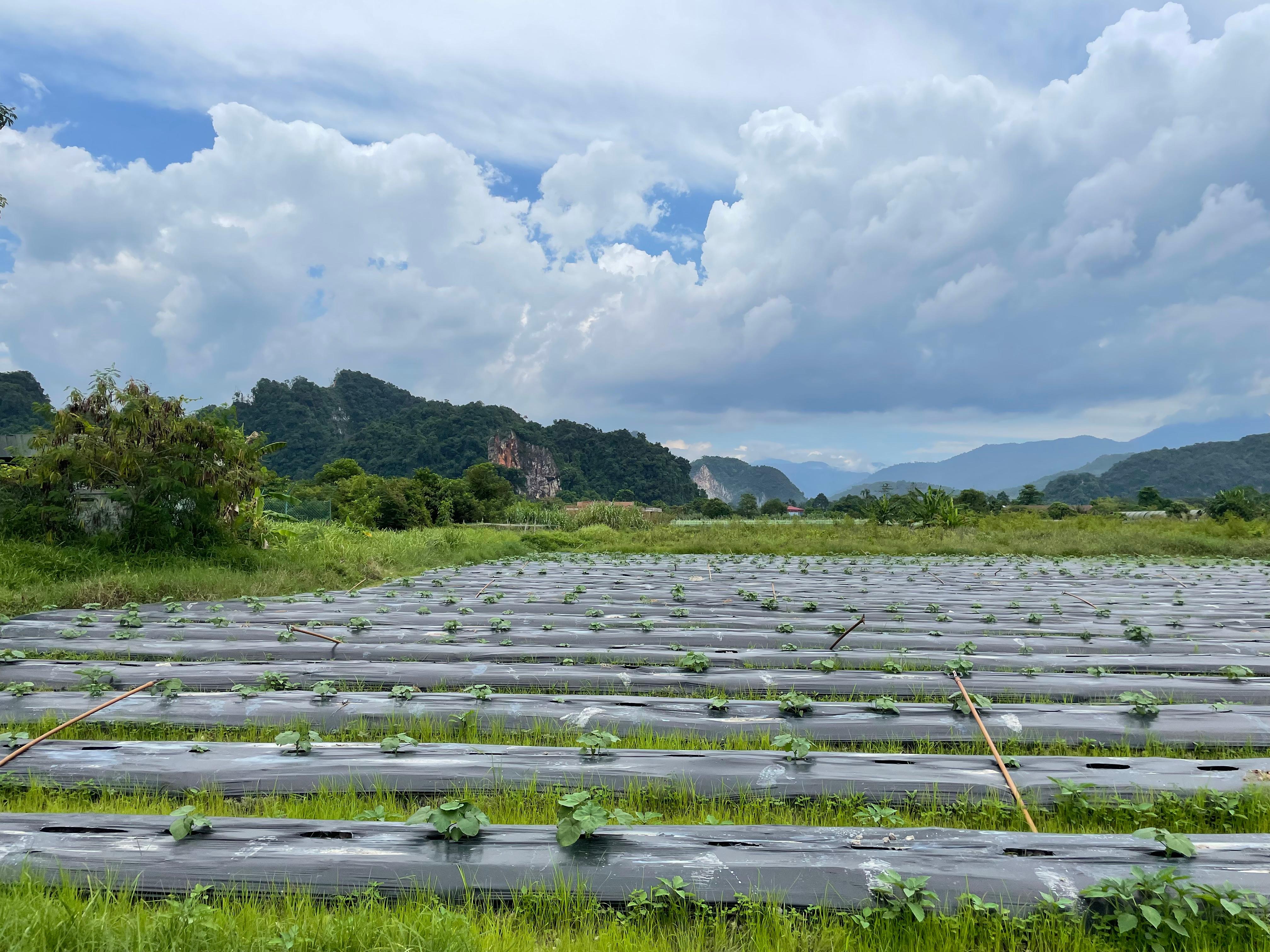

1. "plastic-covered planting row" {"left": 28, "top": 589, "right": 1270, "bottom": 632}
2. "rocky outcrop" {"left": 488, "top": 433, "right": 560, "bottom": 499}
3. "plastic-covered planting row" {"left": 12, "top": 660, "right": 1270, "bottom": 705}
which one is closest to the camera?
"plastic-covered planting row" {"left": 12, "top": 660, "right": 1270, "bottom": 705}

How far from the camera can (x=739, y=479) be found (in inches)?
5497

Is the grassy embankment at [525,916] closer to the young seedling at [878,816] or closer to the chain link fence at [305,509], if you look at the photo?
the young seedling at [878,816]

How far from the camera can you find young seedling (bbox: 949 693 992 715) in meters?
3.23

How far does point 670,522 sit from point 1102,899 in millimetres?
28059

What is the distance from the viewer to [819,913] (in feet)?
6.14

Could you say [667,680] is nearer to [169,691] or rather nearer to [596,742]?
[596,742]

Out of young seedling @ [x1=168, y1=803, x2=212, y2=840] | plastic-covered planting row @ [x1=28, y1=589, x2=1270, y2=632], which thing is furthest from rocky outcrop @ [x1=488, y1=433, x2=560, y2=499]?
young seedling @ [x1=168, y1=803, x2=212, y2=840]

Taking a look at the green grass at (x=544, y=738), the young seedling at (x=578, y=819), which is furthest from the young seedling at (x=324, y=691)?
the young seedling at (x=578, y=819)

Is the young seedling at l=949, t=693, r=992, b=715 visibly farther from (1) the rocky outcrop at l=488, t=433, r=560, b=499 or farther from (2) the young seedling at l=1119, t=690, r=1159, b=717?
(1) the rocky outcrop at l=488, t=433, r=560, b=499

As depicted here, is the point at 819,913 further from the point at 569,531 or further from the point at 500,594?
the point at 569,531

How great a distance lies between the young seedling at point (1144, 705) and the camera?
318cm

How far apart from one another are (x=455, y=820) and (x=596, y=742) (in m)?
0.80

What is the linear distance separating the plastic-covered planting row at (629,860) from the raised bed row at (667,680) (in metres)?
1.57

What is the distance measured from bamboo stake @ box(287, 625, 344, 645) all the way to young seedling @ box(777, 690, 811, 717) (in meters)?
3.33
